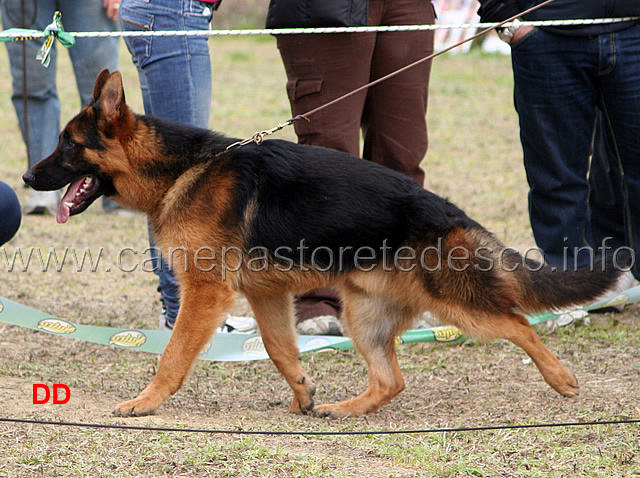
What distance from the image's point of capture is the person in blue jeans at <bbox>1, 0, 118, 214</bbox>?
21.8 ft

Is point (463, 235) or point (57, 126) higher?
point (463, 235)

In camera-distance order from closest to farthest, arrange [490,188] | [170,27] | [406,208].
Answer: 1. [406,208]
2. [170,27]
3. [490,188]

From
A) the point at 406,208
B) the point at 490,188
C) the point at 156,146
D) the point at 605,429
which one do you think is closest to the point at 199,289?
the point at 156,146

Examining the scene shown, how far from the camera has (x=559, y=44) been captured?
4523mm

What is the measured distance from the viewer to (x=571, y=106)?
4.64 meters

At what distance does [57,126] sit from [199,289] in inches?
168

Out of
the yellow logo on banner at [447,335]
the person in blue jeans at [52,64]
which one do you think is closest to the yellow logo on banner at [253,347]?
the yellow logo on banner at [447,335]

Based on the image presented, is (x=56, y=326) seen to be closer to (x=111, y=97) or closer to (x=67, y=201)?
(x=67, y=201)

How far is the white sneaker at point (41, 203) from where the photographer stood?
7.23m

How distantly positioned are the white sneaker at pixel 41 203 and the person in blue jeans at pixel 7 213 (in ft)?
12.5

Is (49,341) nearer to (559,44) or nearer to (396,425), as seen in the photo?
(396,425)

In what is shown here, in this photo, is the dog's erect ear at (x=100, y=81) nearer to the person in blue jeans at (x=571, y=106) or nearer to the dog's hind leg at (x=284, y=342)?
the dog's hind leg at (x=284, y=342)

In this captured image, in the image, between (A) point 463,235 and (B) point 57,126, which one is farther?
(B) point 57,126

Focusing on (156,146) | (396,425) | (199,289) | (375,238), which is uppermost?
(156,146)
